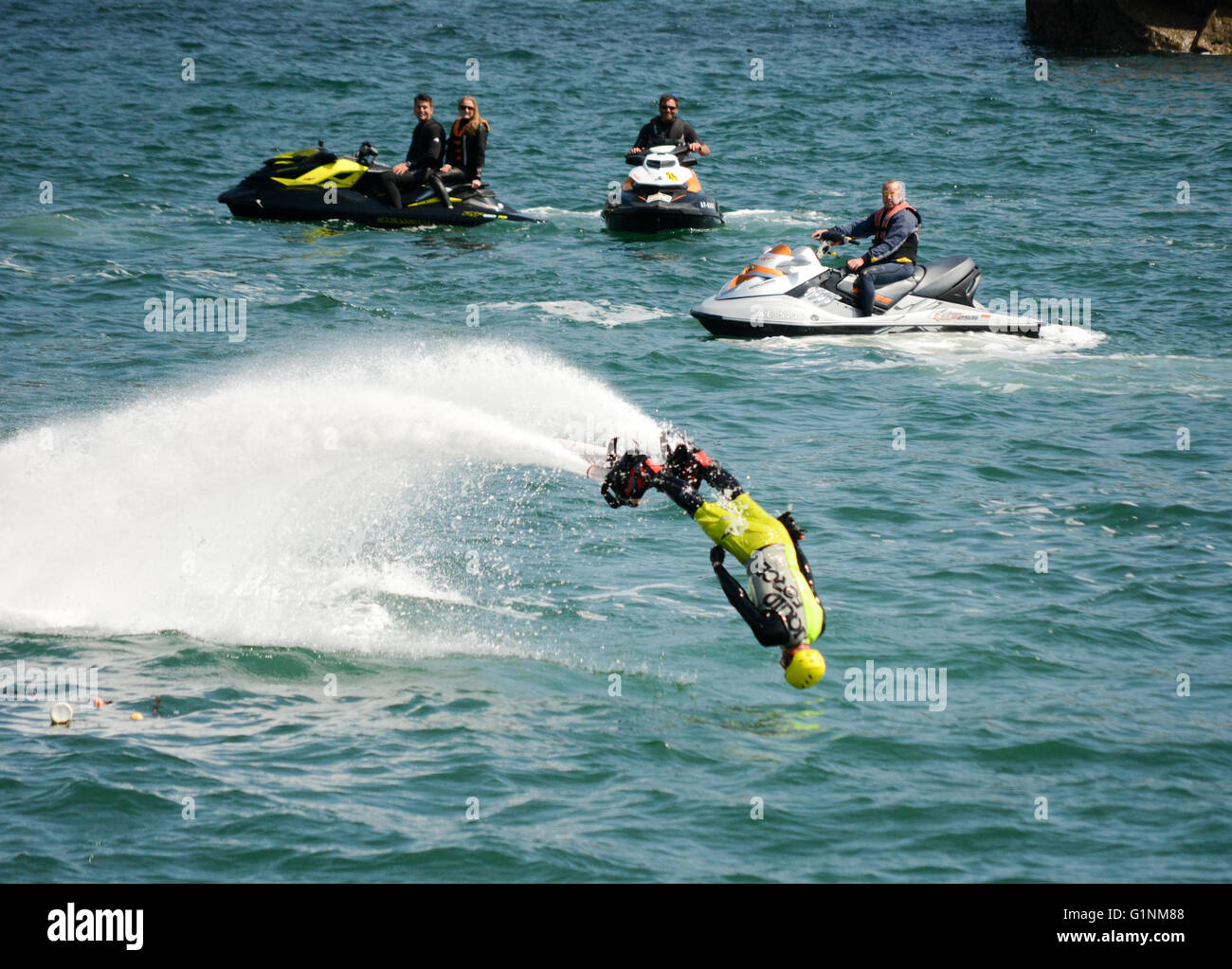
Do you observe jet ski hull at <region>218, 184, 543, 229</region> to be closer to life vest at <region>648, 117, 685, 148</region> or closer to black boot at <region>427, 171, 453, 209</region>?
black boot at <region>427, 171, 453, 209</region>

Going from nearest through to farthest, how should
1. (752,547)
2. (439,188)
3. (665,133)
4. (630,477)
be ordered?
(752,547)
(630,477)
(439,188)
(665,133)

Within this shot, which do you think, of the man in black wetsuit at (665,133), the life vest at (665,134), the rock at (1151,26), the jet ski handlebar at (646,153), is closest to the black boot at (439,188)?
the jet ski handlebar at (646,153)

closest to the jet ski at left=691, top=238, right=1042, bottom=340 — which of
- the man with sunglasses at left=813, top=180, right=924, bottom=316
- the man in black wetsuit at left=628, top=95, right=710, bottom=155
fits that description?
the man with sunglasses at left=813, top=180, right=924, bottom=316

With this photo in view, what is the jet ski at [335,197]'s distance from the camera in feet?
82.6

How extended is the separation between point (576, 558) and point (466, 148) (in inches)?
548

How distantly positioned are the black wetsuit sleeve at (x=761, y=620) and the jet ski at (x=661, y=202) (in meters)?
15.7

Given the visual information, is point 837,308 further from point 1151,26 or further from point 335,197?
point 1151,26

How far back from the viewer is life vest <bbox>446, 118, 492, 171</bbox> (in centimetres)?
2509

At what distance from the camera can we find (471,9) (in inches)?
1766

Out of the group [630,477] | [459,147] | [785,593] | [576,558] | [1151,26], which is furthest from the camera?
[1151,26]

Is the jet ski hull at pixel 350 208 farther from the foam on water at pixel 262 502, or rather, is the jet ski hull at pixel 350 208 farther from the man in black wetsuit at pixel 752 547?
the man in black wetsuit at pixel 752 547

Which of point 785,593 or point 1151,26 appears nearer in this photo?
point 785,593

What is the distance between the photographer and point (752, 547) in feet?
32.5

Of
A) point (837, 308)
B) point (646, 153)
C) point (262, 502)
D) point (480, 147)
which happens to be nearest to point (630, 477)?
point (262, 502)
